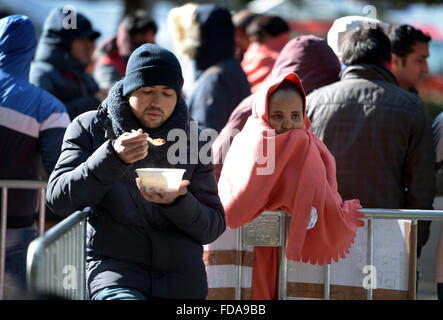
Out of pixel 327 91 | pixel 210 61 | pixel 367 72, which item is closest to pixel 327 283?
pixel 327 91

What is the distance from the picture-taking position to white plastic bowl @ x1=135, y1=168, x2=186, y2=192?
3.04 m

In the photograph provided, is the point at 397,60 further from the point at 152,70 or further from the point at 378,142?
the point at 152,70

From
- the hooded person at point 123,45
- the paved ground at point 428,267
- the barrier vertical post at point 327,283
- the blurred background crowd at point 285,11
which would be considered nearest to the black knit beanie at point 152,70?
the barrier vertical post at point 327,283

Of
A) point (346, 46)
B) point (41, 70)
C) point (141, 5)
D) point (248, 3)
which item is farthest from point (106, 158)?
point (248, 3)

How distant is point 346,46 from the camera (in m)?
4.78

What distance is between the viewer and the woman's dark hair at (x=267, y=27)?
722 cm

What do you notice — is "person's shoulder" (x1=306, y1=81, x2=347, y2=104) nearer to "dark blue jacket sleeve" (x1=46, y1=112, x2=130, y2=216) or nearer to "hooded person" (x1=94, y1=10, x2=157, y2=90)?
"dark blue jacket sleeve" (x1=46, y1=112, x2=130, y2=216)

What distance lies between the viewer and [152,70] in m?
3.40

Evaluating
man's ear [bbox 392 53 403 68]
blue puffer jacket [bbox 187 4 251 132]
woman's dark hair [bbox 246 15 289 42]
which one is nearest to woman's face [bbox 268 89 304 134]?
man's ear [bbox 392 53 403 68]

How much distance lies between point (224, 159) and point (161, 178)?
1.53 m

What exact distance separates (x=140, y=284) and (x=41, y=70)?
10.2 feet

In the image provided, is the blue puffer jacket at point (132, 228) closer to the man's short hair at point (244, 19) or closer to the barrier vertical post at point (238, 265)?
the barrier vertical post at point (238, 265)

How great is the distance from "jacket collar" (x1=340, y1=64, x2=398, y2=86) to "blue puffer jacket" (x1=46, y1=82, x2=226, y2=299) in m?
1.53
